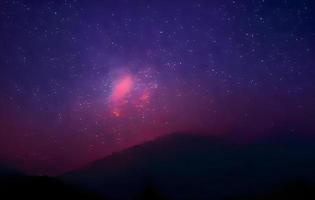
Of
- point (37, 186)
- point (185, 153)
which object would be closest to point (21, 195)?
point (37, 186)

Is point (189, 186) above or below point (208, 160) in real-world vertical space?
below

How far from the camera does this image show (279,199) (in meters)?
76.4

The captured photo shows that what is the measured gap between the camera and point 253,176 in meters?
146

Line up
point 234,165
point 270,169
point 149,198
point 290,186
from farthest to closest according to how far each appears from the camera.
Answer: point 234,165 → point 270,169 → point 290,186 → point 149,198

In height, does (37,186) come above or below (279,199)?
above

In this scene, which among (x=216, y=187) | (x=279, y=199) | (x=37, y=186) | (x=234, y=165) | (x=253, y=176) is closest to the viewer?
(x=37, y=186)

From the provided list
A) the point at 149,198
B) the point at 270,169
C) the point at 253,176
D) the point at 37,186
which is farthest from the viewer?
the point at 270,169

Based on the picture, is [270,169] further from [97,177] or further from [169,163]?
[97,177]

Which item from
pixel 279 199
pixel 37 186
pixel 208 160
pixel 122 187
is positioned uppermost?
pixel 208 160

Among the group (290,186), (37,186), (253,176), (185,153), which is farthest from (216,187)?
(37,186)

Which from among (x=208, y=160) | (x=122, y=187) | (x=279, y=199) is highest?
(x=208, y=160)

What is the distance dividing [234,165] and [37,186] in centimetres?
15347

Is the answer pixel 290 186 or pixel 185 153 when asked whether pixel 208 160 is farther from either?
pixel 290 186

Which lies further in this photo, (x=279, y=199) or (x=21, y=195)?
(x=279, y=199)
